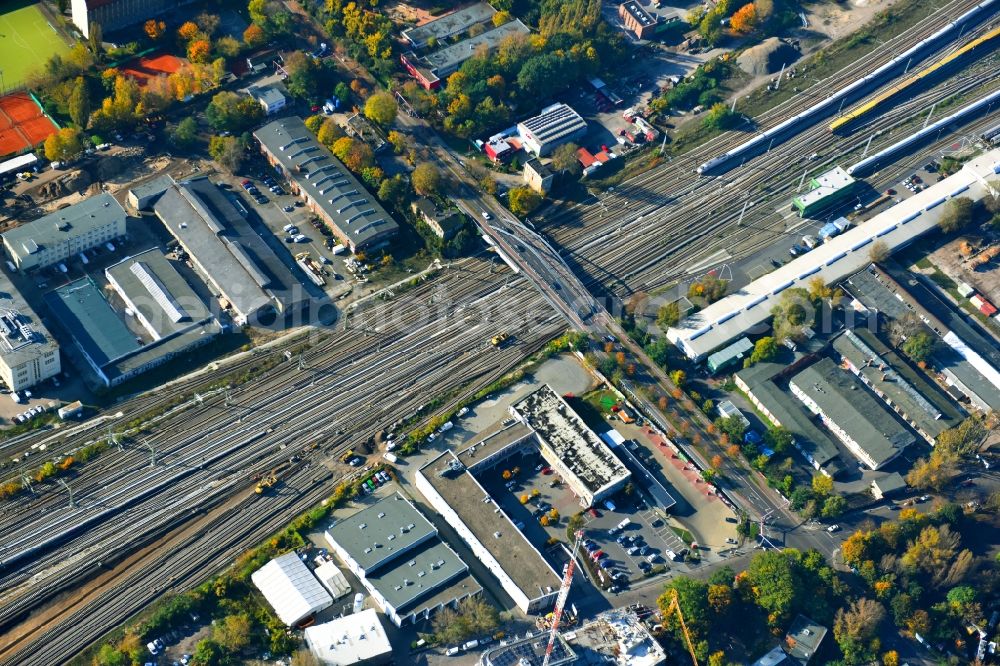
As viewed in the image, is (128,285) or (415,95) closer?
(128,285)

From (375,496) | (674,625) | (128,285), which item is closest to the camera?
(674,625)

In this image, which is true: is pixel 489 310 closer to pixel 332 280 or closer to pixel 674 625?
pixel 332 280

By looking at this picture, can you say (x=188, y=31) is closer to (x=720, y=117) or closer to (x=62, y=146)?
(x=62, y=146)

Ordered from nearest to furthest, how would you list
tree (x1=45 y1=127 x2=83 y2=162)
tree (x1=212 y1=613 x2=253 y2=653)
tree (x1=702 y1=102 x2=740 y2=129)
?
tree (x1=212 y1=613 x2=253 y2=653)
tree (x1=45 y1=127 x2=83 y2=162)
tree (x1=702 y1=102 x2=740 y2=129)

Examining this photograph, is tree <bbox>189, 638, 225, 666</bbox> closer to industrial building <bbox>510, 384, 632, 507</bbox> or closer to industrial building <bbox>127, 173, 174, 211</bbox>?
industrial building <bbox>510, 384, 632, 507</bbox>

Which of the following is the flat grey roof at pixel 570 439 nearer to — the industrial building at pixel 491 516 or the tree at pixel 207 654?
the industrial building at pixel 491 516

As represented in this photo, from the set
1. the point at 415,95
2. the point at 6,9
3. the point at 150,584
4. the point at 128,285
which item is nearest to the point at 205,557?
the point at 150,584

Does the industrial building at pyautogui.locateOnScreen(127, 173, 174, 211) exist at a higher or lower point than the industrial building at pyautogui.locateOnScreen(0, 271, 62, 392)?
higher

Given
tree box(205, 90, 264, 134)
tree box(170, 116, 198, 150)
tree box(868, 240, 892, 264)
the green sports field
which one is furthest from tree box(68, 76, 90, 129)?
tree box(868, 240, 892, 264)

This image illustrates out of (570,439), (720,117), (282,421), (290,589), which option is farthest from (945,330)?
(290,589)
